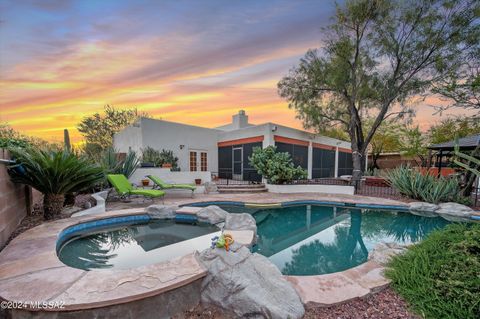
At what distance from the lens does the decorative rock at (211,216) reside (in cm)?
571

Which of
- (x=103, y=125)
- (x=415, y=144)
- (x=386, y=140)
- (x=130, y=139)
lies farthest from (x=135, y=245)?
(x=386, y=140)

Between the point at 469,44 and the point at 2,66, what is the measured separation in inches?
678

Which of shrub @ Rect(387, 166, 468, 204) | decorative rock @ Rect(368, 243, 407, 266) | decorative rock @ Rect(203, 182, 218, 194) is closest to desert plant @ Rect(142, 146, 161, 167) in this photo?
decorative rock @ Rect(203, 182, 218, 194)

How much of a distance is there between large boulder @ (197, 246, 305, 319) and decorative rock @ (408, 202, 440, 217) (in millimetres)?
8078

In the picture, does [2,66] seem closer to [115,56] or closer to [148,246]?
[115,56]

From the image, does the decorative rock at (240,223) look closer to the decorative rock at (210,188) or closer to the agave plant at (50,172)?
the agave plant at (50,172)

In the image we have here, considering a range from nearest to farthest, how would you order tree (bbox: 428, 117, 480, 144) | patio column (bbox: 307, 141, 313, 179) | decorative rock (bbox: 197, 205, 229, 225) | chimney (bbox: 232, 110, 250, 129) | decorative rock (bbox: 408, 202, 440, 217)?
decorative rock (bbox: 197, 205, 229, 225) → decorative rock (bbox: 408, 202, 440, 217) → patio column (bbox: 307, 141, 313, 179) → tree (bbox: 428, 117, 480, 144) → chimney (bbox: 232, 110, 250, 129)

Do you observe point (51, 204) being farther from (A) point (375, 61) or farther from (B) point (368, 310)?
(A) point (375, 61)

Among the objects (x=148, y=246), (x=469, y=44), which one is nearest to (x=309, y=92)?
(x=469, y=44)

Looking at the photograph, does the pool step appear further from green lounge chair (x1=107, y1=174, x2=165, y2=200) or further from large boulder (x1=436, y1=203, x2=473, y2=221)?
large boulder (x1=436, y1=203, x2=473, y2=221)

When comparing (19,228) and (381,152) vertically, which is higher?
(381,152)

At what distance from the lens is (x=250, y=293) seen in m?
2.31

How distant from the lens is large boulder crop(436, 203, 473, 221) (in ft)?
23.8

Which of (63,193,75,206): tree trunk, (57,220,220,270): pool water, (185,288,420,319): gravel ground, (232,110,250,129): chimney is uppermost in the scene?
(232,110,250,129): chimney
